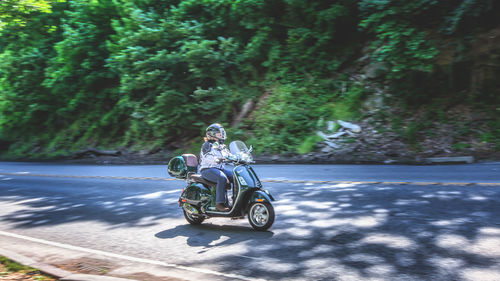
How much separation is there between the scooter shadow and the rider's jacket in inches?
42.6

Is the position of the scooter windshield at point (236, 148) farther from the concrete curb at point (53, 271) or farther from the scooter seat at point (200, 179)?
the concrete curb at point (53, 271)

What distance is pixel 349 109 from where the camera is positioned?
1797cm

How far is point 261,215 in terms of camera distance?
270 inches

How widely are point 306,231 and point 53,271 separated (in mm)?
3574

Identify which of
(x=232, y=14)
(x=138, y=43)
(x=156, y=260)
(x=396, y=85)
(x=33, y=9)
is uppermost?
(x=232, y=14)

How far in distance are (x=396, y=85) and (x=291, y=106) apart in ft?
15.1

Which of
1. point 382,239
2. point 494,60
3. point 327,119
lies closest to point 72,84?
point 327,119

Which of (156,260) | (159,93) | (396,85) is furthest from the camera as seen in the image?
(159,93)

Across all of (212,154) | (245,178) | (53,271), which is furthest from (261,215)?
(53,271)

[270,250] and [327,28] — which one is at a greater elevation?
[327,28]

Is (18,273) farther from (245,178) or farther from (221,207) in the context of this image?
(245,178)

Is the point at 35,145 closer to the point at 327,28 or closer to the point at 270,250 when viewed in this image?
the point at 327,28

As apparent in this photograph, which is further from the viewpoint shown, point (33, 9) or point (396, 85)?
point (396, 85)

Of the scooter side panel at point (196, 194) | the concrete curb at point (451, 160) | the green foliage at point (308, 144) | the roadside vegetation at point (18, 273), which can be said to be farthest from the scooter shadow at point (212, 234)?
the green foliage at point (308, 144)
